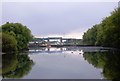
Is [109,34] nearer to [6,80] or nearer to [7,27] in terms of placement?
[7,27]

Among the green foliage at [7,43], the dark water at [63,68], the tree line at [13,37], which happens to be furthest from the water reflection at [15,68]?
the tree line at [13,37]

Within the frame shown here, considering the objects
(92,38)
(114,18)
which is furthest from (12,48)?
(92,38)

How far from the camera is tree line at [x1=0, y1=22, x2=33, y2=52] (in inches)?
3295

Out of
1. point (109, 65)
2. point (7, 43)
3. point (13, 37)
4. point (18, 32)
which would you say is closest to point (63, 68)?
point (109, 65)

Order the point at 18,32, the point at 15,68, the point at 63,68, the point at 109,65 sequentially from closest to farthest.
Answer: the point at 63,68 → the point at 109,65 → the point at 15,68 → the point at 18,32

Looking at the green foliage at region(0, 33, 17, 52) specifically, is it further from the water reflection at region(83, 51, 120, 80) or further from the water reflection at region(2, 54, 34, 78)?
the water reflection at region(83, 51, 120, 80)

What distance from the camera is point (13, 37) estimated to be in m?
90.1

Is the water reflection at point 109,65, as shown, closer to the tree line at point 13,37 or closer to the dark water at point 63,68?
the dark water at point 63,68

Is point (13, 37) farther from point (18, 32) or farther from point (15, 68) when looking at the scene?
point (15, 68)

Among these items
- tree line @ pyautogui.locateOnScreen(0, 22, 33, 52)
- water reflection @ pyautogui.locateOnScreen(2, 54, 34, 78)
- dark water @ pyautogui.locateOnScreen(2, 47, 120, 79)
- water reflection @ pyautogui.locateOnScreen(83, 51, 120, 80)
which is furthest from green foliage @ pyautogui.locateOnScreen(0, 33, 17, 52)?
water reflection @ pyautogui.locateOnScreen(83, 51, 120, 80)

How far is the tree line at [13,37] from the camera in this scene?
83.7 metres

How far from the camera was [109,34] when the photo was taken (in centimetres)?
8231

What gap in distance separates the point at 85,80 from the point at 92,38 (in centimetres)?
12925

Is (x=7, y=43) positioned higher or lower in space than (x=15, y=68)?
higher
